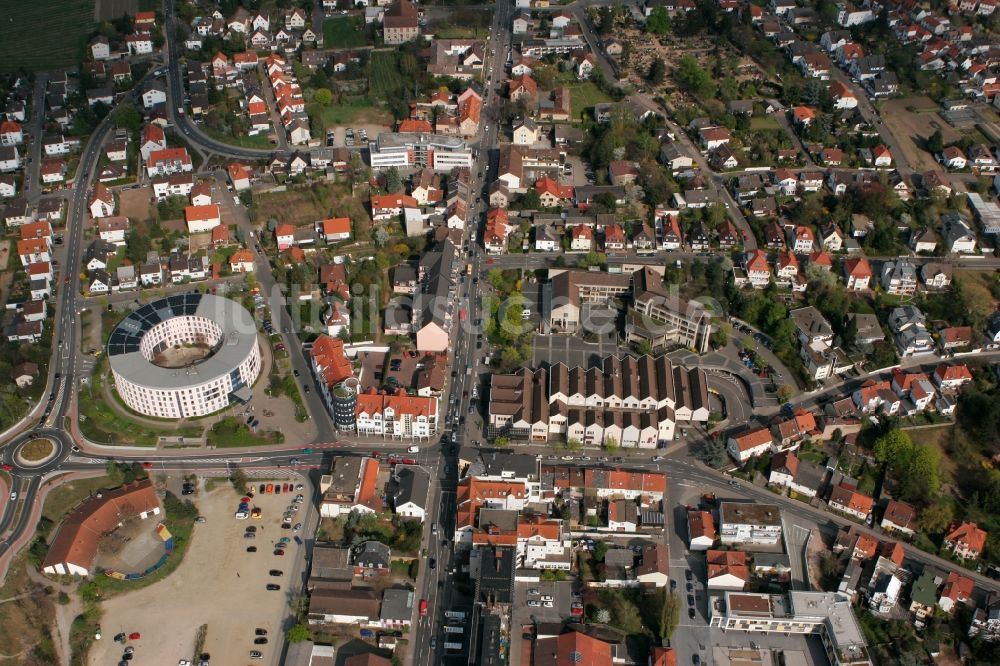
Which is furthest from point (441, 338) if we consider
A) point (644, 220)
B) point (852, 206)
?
point (852, 206)

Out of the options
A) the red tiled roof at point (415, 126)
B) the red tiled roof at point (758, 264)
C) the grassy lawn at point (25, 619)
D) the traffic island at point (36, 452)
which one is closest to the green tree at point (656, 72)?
the red tiled roof at point (415, 126)

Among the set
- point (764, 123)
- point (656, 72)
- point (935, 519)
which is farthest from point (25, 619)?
point (656, 72)

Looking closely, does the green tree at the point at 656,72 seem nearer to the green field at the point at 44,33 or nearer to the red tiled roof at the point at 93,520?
the green field at the point at 44,33

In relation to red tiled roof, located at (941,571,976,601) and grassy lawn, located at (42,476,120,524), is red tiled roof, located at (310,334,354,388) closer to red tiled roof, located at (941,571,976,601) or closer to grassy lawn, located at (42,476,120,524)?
grassy lawn, located at (42,476,120,524)

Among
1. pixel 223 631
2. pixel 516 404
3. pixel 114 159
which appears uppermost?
pixel 114 159

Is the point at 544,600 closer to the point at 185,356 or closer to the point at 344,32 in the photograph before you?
the point at 185,356

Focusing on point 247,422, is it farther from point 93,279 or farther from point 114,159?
point 114,159

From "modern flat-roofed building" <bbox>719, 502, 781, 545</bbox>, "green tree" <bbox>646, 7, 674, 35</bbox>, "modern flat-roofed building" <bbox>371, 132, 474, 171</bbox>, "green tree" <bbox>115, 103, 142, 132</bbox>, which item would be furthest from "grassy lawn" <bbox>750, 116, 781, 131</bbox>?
"green tree" <bbox>115, 103, 142, 132</bbox>
